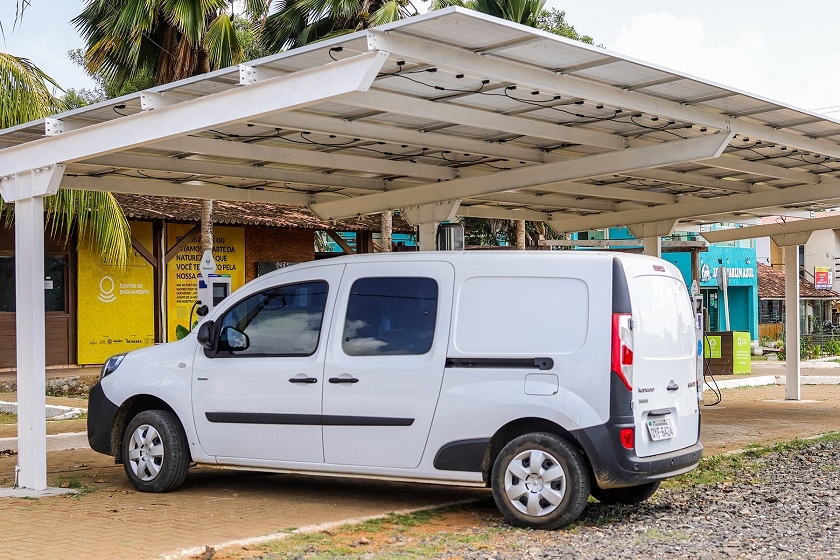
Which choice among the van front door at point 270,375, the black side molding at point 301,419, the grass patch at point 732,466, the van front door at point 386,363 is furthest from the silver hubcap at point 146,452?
the grass patch at point 732,466

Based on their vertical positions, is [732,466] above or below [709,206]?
below

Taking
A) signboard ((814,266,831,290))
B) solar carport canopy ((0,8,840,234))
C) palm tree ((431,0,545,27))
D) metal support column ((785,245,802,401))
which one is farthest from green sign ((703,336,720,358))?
signboard ((814,266,831,290))

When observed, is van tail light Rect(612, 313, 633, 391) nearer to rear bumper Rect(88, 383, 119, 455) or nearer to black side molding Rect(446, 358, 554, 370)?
black side molding Rect(446, 358, 554, 370)

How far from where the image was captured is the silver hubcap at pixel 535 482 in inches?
300

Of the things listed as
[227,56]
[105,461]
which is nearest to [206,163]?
[105,461]

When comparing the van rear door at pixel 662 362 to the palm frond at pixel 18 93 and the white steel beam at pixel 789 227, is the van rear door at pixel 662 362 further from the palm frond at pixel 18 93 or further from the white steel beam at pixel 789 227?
the palm frond at pixel 18 93

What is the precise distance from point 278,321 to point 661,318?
309cm

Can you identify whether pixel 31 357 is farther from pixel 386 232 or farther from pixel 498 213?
pixel 386 232

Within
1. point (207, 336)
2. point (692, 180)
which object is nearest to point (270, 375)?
point (207, 336)

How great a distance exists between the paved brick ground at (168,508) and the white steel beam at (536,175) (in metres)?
3.25

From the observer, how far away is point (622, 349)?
7621mm

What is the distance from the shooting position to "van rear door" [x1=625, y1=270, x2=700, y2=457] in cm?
775

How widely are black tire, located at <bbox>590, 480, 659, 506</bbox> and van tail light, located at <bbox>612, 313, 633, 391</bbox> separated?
1.28m

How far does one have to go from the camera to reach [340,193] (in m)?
14.8
